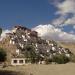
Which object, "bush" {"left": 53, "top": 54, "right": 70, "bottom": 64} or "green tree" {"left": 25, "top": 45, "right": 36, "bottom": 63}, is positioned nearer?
"bush" {"left": 53, "top": 54, "right": 70, "bottom": 64}

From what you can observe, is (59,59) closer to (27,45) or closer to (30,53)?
(30,53)

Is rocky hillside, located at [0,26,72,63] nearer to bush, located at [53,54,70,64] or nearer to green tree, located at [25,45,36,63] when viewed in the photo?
green tree, located at [25,45,36,63]

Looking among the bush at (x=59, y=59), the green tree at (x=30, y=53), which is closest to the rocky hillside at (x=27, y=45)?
the green tree at (x=30, y=53)

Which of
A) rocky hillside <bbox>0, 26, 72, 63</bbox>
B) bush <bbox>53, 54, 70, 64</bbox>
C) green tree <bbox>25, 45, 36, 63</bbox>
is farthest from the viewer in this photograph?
rocky hillside <bbox>0, 26, 72, 63</bbox>

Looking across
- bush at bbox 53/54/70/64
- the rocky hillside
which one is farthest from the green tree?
bush at bbox 53/54/70/64

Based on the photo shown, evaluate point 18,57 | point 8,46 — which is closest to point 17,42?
point 8,46

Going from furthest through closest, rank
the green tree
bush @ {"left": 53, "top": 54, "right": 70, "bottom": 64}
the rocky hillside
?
the rocky hillside → the green tree → bush @ {"left": 53, "top": 54, "right": 70, "bottom": 64}

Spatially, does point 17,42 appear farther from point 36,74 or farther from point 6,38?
point 36,74

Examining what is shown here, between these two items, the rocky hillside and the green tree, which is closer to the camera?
the green tree

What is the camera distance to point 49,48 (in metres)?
83.4

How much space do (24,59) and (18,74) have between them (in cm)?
2928

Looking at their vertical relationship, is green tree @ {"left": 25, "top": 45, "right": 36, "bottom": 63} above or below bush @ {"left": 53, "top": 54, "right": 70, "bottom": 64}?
above

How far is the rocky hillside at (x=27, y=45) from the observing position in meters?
75.4

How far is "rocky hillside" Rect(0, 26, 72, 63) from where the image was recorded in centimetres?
7538
